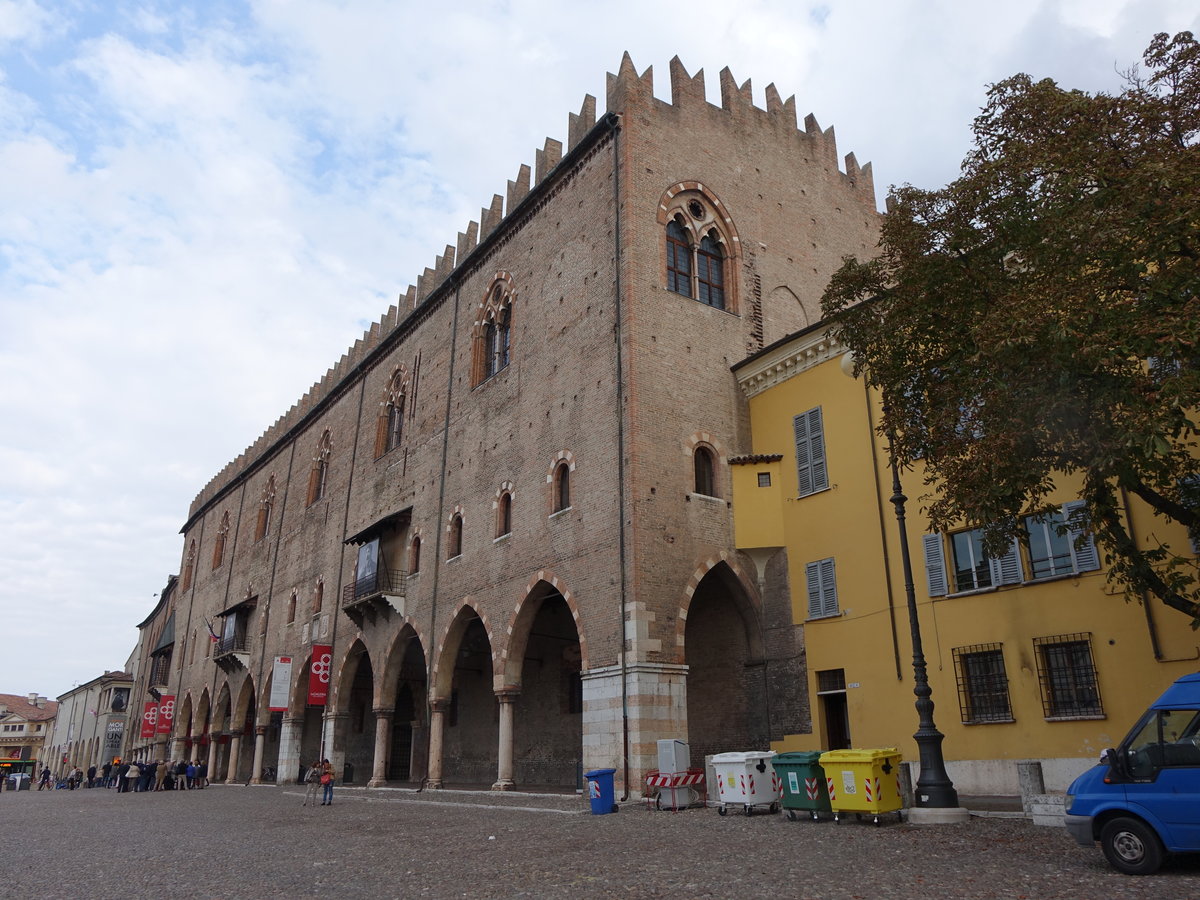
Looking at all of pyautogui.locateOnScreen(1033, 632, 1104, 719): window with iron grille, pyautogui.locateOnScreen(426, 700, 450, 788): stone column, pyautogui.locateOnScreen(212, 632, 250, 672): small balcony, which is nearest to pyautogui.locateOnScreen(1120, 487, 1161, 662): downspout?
pyautogui.locateOnScreen(1033, 632, 1104, 719): window with iron grille

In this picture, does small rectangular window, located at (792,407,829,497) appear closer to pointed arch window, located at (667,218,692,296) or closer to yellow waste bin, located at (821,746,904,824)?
pointed arch window, located at (667,218,692,296)

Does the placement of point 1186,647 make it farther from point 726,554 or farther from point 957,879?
point 726,554

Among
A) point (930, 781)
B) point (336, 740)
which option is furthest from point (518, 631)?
point (930, 781)

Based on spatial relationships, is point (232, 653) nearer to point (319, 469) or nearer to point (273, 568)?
point (273, 568)

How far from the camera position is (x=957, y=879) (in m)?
7.78

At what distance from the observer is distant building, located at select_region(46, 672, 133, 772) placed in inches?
2496

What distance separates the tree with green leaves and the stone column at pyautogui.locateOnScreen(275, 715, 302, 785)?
27212 mm

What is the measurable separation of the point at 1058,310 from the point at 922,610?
29.2 ft

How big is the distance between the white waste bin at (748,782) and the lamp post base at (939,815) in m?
2.68

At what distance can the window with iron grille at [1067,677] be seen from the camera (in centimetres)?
1399

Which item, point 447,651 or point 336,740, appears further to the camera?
point 336,740

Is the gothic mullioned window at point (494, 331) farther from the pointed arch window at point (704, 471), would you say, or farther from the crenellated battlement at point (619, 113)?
the pointed arch window at point (704, 471)

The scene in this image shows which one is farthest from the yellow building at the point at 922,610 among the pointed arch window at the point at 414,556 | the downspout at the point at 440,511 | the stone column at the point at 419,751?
the stone column at the point at 419,751

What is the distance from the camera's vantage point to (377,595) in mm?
26203
